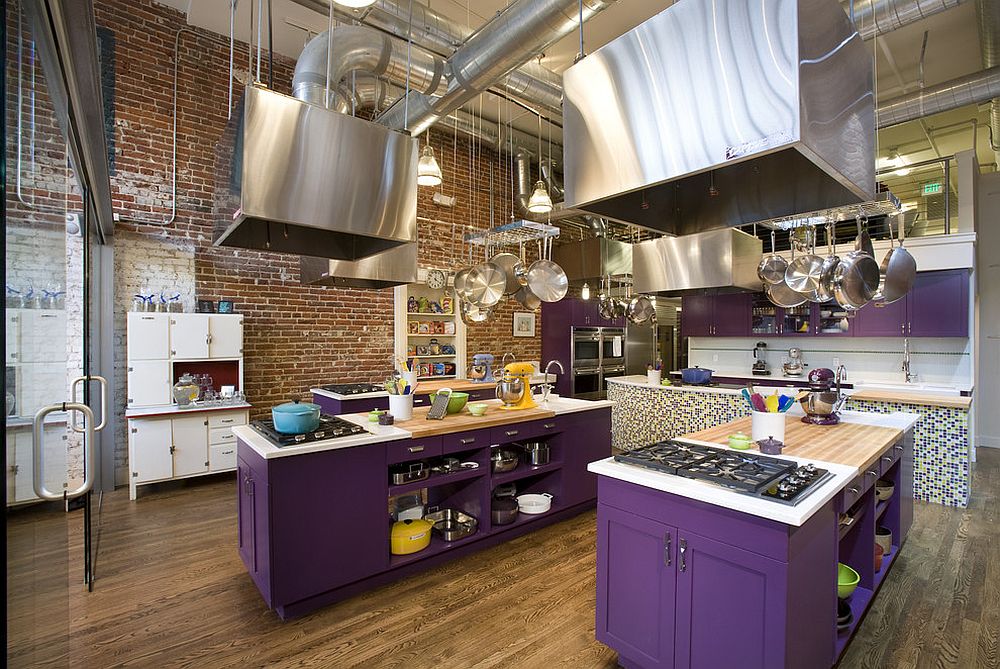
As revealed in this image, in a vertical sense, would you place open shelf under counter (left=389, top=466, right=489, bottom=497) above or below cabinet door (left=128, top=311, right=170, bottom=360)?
below

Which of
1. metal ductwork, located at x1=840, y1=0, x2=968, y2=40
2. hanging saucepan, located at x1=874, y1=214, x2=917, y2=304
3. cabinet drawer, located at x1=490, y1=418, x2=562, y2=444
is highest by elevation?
metal ductwork, located at x1=840, y1=0, x2=968, y2=40

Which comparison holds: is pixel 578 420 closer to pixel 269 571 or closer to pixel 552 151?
pixel 269 571

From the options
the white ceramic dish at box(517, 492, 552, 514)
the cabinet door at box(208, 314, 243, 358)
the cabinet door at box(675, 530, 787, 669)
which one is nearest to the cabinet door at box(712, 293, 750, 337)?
the white ceramic dish at box(517, 492, 552, 514)

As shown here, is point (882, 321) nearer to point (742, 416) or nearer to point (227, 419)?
point (742, 416)

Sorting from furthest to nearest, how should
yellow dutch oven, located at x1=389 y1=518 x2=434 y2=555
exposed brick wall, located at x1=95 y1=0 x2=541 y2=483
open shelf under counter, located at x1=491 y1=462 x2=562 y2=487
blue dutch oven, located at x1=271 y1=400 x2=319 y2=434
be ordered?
exposed brick wall, located at x1=95 y1=0 x2=541 y2=483
open shelf under counter, located at x1=491 y1=462 x2=562 y2=487
yellow dutch oven, located at x1=389 y1=518 x2=434 y2=555
blue dutch oven, located at x1=271 y1=400 x2=319 y2=434

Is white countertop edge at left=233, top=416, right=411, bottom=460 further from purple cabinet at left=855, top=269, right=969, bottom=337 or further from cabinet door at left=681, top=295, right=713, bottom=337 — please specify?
cabinet door at left=681, top=295, right=713, bottom=337

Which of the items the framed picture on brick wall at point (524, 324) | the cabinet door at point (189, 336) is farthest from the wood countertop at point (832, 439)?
the framed picture on brick wall at point (524, 324)

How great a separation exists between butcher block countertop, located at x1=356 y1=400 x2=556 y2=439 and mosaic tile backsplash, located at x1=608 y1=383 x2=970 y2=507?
2.70 meters

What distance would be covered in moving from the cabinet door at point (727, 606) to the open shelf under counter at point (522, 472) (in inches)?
71.2

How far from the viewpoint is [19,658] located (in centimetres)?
122

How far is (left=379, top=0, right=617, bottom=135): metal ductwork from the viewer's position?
326cm

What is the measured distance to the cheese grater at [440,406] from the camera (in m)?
3.56

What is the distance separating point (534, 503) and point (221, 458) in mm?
3301

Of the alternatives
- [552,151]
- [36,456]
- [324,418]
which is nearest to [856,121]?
[36,456]
